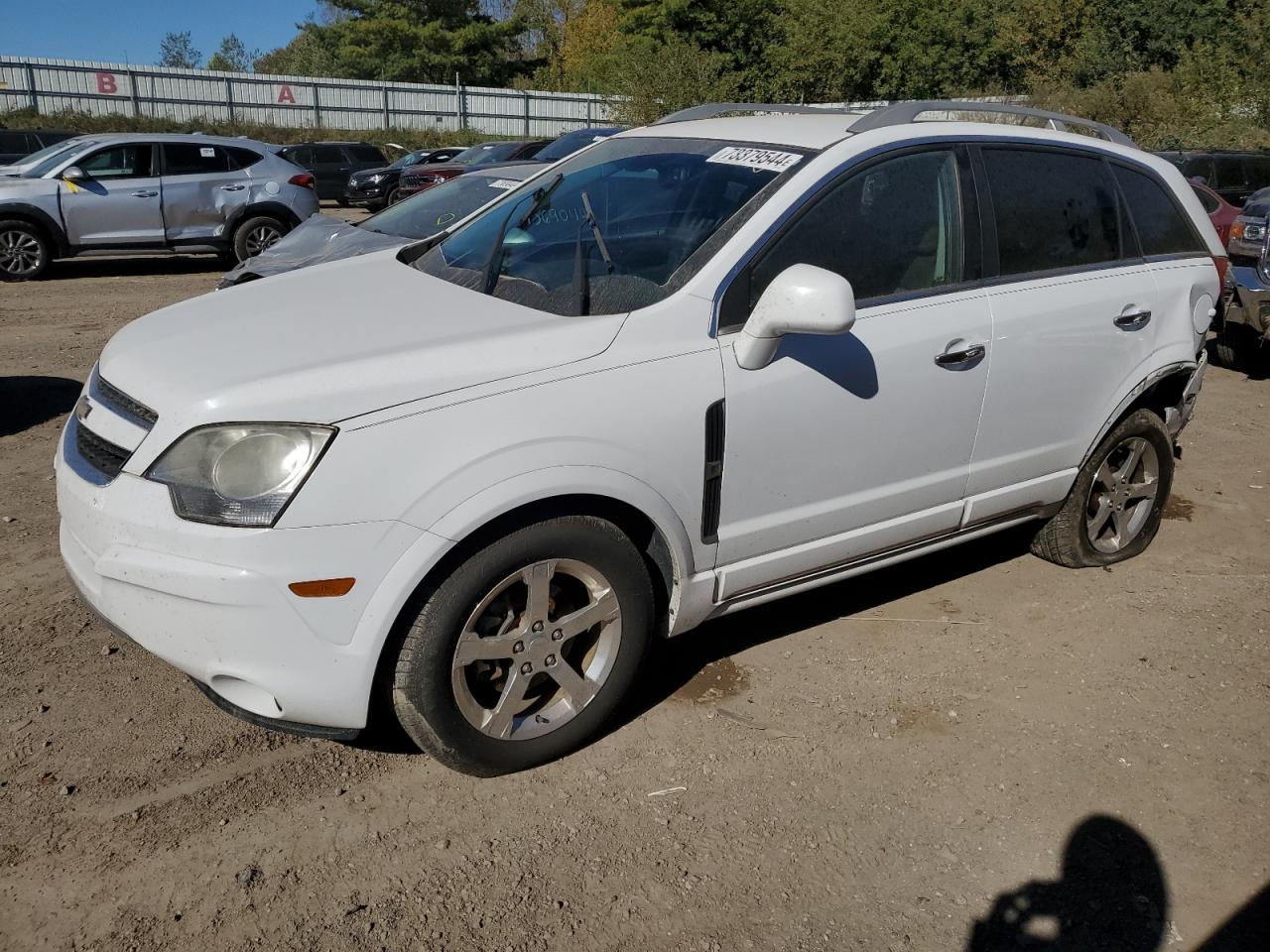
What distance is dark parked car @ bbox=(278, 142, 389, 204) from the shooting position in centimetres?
2306

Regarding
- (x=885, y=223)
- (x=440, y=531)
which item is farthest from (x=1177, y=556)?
(x=440, y=531)

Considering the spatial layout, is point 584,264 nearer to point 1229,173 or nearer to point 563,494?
point 563,494

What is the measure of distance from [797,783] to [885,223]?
5.99ft

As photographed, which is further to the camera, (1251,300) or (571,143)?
(571,143)

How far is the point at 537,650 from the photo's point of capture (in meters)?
3.03

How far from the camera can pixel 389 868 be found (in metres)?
2.78

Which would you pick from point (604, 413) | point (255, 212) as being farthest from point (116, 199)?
point (604, 413)

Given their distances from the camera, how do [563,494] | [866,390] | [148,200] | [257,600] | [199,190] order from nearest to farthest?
[257,600] < [563,494] < [866,390] < [148,200] < [199,190]

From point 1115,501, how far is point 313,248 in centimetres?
596

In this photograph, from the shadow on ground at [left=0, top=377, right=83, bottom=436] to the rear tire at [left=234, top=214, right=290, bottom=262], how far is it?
19.3 ft

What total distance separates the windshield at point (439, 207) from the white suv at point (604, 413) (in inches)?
139

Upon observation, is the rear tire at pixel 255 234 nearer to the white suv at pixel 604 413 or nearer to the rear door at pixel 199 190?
the rear door at pixel 199 190

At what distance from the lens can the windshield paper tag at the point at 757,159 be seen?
347 cm

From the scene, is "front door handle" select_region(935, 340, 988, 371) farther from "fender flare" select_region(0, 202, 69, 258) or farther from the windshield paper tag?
"fender flare" select_region(0, 202, 69, 258)
